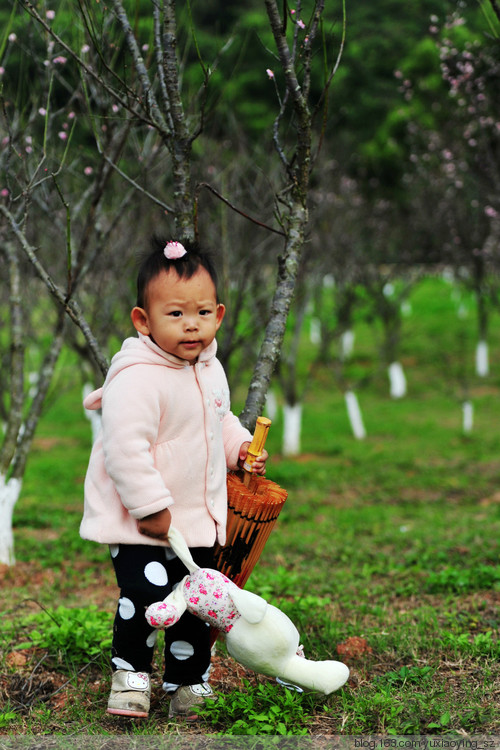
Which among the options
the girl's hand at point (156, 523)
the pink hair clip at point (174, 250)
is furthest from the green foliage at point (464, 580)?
the pink hair clip at point (174, 250)

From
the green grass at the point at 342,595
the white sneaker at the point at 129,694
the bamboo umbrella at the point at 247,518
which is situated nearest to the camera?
the white sneaker at the point at 129,694

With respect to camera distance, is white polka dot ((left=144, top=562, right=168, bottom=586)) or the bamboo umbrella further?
the bamboo umbrella

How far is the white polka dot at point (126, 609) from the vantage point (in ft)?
8.34

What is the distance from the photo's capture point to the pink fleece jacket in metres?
2.41

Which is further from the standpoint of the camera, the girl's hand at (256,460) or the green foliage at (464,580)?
the green foliage at (464,580)

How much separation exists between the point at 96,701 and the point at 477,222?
1263cm

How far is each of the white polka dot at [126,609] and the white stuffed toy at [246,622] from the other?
0.42ft

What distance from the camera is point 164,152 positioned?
20.7ft

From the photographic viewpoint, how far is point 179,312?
2553mm

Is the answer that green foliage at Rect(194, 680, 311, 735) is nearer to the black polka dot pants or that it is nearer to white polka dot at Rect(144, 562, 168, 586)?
the black polka dot pants

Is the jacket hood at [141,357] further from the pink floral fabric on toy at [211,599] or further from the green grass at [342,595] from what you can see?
the green grass at [342,595]

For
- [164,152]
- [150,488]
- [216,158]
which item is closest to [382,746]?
[150,488]

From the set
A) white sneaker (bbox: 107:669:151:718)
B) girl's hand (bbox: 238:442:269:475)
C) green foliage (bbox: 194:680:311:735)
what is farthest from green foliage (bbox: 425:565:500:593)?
white sneaker (bbox: 107:669:151:718)

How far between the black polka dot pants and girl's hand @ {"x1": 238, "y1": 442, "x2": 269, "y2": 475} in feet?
1.15
